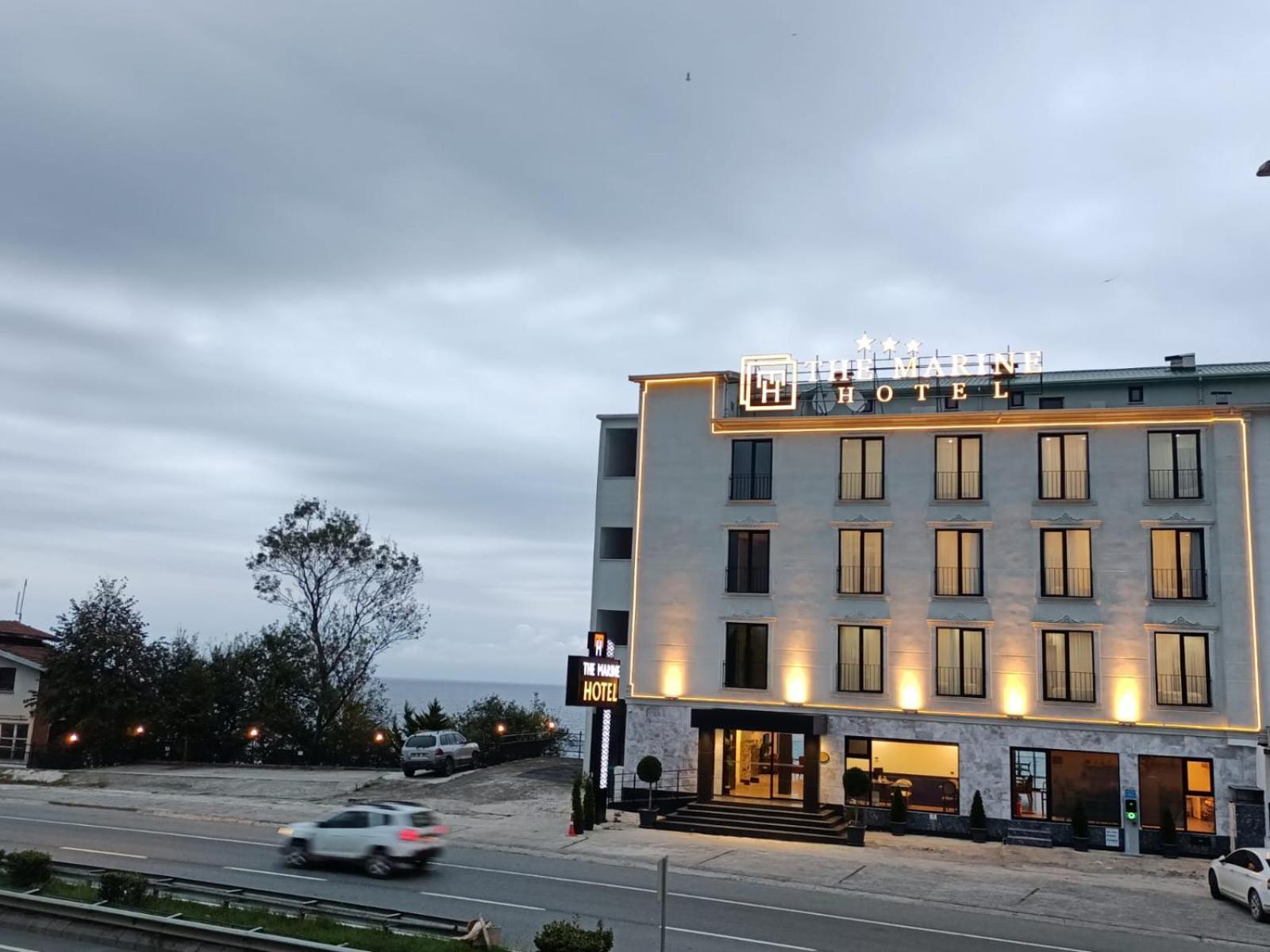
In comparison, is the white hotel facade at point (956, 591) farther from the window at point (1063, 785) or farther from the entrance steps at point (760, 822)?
the entrance steps at point (760, 822)

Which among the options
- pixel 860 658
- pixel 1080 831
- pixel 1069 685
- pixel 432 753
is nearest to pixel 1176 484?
Answer: pixel 1069 685

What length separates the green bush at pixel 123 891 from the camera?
1984cm

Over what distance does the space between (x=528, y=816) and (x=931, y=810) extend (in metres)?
14.0

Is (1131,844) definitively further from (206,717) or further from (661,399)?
(206,717)

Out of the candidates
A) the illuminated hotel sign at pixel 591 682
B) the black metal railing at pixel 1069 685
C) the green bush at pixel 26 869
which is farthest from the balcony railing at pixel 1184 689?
the green bush at pixel 26 869

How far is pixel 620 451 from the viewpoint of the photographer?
149 feet

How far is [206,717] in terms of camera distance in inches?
2121

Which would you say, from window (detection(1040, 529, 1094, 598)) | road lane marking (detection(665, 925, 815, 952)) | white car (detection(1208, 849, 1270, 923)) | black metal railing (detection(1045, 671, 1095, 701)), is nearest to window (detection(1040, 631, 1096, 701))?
black metal railing (detection(1045, 671, 1095, 701))

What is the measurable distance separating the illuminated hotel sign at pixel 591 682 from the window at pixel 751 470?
8410 millimetres

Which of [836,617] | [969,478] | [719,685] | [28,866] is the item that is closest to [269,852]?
[28,866]

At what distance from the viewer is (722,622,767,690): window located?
39.9 m

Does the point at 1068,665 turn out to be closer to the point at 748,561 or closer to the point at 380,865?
the point at 748,561

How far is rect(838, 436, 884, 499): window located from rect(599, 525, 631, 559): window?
30.1 ft

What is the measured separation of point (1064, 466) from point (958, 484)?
3.62m
